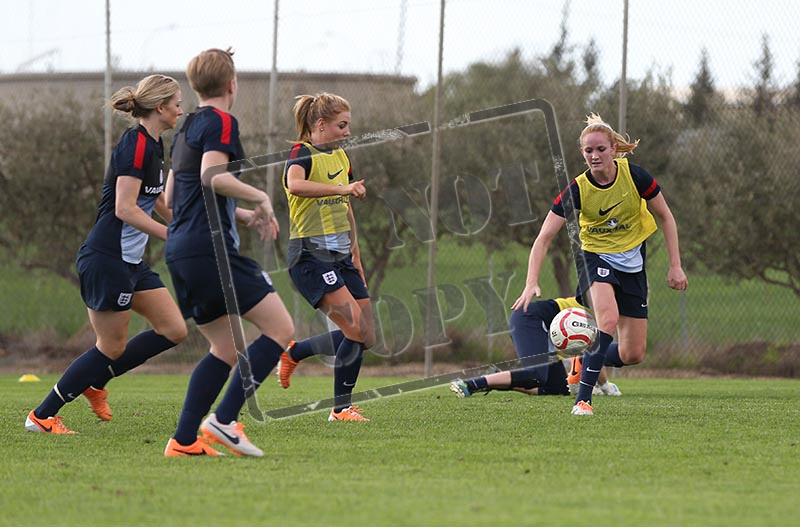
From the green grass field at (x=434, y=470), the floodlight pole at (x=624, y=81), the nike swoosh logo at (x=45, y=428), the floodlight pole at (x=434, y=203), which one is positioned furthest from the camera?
the floodlight pole at (x=434, y=203)

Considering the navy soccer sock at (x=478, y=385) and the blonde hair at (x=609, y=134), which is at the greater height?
the blonde hair at (x=609, y=134)

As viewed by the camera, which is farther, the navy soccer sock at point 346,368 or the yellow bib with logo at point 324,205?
the navy soccer sock at point 346,368

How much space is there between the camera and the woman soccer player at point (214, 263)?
5.00 m

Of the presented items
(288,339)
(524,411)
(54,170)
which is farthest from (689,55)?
(288,339)

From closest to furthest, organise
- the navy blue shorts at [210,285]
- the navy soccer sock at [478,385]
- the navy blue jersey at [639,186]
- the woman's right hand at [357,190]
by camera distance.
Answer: the navy blue shorts at [210,285], the woman's right hand at [357,190], the navy blue jersey at [639,186], the navy soccer sock at [478,385]

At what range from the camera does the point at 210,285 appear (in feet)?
16.4

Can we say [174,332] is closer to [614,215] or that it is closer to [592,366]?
[592,366]

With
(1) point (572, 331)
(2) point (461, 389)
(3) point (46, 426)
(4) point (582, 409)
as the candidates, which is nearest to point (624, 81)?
(1) point (572, 331)

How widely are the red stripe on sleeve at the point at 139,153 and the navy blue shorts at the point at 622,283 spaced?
10.3 ft

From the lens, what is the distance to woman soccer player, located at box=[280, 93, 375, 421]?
677 centimetres

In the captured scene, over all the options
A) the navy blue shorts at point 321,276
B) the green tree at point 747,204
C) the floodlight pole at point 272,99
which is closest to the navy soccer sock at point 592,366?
the navy blue shorts at point 321,276

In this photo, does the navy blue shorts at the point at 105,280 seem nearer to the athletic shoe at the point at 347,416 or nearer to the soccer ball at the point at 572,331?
the athletic shoe at the point at 347,416

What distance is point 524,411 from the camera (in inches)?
297

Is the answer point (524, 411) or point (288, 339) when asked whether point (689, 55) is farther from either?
point (288, 339)
